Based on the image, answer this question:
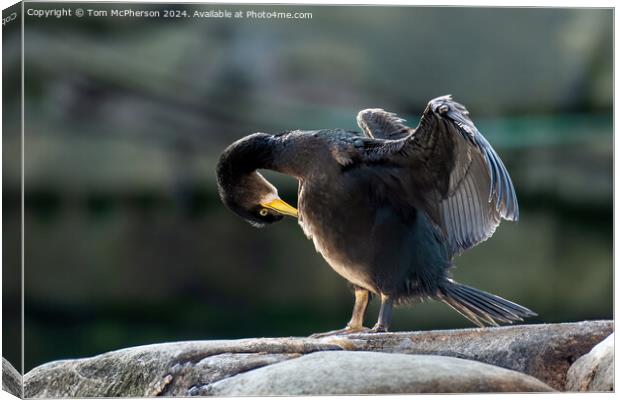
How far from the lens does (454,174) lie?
23.7 ft

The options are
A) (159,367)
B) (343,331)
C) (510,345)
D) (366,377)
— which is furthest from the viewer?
(343,331)

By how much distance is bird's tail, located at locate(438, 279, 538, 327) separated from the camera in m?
7.35

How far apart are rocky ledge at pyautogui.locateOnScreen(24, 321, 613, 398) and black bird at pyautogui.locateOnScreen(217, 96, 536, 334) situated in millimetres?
213

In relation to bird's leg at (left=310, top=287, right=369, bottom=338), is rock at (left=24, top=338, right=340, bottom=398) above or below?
below

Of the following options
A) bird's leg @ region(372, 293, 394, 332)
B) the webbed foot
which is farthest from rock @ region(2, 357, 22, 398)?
bird's leg @ region(372, 293, 394, 332)

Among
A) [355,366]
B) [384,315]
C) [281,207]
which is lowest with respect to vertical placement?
[355,366]

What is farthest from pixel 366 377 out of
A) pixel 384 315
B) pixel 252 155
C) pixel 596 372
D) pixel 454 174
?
pixel 252 155

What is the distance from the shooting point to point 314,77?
778cm

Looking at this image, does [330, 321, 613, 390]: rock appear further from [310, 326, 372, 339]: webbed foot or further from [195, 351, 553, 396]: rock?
[195, 351, 553, 396]: rock

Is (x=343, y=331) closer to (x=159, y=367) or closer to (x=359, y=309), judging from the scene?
(x=359, y=309)

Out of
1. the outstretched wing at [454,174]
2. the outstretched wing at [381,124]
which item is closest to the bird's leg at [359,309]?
the outstretched wing at [454,174]

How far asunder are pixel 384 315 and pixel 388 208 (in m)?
0.65

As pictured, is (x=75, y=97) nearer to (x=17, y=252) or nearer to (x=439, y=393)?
(x=17, y=252)

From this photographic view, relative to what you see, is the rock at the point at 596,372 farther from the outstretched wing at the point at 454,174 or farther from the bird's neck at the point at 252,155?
the bird's neck at the point at 252,155
